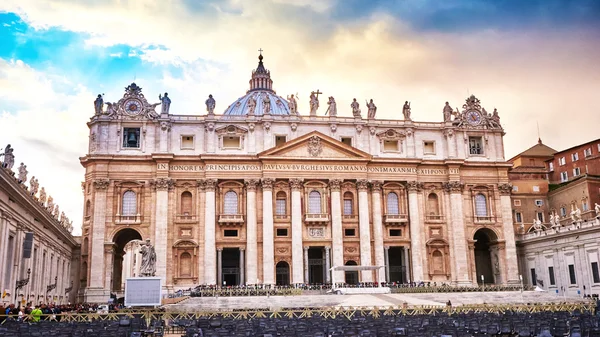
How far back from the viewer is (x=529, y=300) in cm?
5497

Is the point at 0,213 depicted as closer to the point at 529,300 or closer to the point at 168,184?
the point at 168,184

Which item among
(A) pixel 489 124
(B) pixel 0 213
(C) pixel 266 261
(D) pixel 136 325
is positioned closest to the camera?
(D) pixel 136 325

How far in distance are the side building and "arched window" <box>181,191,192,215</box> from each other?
12.6m

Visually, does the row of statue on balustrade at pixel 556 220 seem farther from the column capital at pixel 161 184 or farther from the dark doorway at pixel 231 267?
the column capital at pixel 161 184

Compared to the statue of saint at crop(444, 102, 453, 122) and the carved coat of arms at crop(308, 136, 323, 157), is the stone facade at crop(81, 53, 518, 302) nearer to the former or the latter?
the carved coat of arms at crop(308, 136, 323, 157)

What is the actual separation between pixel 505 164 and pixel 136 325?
58806 mm

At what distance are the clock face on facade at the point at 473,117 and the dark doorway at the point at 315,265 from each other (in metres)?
25.5

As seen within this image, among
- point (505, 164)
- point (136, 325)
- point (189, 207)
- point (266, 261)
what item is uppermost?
point (505, 164)

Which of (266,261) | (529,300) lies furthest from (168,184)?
(529,300)

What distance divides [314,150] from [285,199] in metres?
6.65

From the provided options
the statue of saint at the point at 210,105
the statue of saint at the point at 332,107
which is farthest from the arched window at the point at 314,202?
the statue of saint at the point at 210,105

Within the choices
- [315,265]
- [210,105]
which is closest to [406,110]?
[315,265]

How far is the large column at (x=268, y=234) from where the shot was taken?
66438 millimetres

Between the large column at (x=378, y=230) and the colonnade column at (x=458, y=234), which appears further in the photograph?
the colonnade column at (x=458, y=234)
